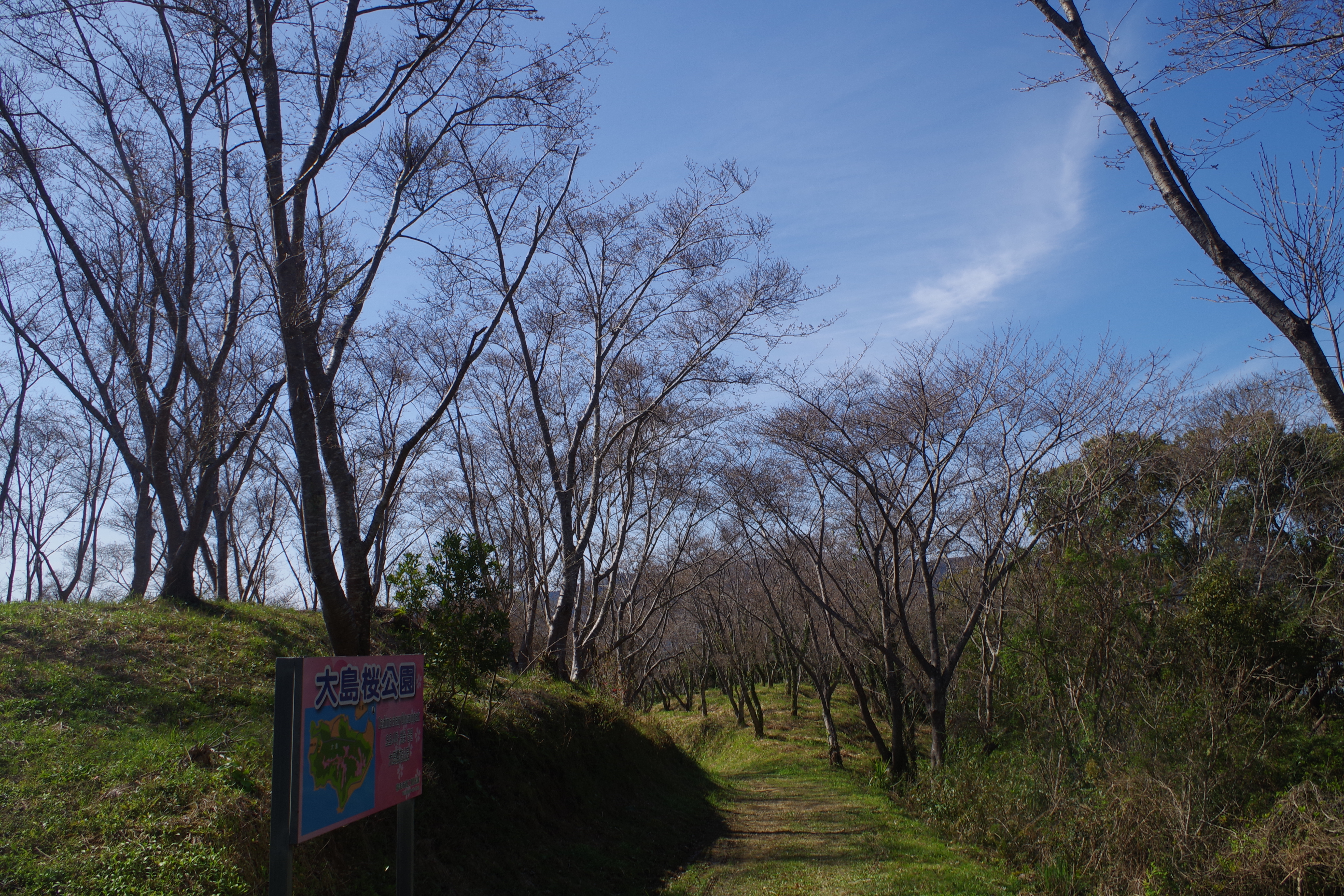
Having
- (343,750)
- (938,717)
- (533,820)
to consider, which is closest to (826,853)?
(533,820)

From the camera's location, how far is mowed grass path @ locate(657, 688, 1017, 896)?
789cm

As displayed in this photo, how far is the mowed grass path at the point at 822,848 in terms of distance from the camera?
7887 millimetres

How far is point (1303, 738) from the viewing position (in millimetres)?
7387

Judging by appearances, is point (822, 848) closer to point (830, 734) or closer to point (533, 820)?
point (533, 820)

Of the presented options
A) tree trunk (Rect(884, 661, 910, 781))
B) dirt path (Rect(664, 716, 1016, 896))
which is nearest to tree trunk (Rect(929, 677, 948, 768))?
dirt path (Rect(664, 716, 1016, 896))

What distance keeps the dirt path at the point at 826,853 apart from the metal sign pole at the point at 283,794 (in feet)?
17.6

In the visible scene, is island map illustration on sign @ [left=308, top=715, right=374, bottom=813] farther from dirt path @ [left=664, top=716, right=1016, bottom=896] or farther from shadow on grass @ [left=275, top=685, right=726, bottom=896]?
dirt path @ [left=664, top=716, right=1016, bottom=896]

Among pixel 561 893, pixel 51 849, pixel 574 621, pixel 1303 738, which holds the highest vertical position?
pixel 574 621

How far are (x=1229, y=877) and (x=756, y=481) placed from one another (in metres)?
12.1

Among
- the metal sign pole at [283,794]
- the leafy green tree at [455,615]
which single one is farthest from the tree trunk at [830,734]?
the metal sign pole at [283,794]

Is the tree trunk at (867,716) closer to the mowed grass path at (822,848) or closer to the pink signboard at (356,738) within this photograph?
the mowed grass path at (822,848)

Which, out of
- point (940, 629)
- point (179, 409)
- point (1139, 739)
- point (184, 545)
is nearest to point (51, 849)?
point (184, 545)

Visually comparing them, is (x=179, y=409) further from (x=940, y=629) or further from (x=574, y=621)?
(x=940, y=629)

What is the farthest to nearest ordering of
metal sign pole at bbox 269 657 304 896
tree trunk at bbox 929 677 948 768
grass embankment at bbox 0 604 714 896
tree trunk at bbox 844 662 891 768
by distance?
tree trunk at bbox 844 662 891 768 → tree trunk at bbox 929 677 948 768 → grass embankment at bbox 0 604 714 896 → metal sign pole at bbox 269 657 304 896
